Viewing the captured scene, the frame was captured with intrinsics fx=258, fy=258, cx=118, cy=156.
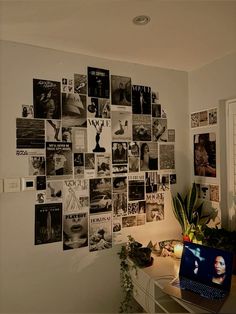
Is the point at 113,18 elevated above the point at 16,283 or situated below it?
above

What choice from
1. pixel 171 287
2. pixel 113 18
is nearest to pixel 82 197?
pixel 171 287

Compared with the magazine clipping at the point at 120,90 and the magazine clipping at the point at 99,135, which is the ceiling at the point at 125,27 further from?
the magazine clipping at the point at 99,135

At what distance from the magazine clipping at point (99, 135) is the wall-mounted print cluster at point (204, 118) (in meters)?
0.90

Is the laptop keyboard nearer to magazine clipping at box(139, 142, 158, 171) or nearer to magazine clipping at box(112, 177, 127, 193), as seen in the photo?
magazine clipping at box(112, 177, 127, 193)

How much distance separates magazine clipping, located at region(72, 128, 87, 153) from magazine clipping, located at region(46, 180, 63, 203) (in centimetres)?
30

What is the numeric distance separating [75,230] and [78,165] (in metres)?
0.53

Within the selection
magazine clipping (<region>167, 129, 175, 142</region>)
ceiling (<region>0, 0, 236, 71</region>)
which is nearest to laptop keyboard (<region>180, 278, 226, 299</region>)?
magazine clipping (<region>167, 129, 175, 142</region>)

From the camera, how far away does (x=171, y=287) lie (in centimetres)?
174

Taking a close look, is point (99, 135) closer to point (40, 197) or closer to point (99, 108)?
point (99, 108)

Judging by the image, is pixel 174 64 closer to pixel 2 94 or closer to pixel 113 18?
pixel 113 18

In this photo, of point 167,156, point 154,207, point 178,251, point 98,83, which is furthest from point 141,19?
point 178,251

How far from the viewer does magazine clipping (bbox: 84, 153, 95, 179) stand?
83.9 inches

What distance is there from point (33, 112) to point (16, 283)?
127cm

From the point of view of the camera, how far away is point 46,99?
200cm
